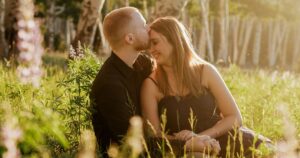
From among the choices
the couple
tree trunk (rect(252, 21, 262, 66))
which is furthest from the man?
tree trunk (rect(252, 21, 262, 66))

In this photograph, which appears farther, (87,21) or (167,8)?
(87,21)

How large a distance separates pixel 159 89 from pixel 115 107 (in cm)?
61

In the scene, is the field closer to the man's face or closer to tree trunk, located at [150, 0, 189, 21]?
the man's face

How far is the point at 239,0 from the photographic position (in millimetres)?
27688

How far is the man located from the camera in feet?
15.6

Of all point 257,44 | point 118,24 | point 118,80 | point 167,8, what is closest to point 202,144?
point 118,80

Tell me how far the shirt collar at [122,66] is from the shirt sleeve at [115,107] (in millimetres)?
167

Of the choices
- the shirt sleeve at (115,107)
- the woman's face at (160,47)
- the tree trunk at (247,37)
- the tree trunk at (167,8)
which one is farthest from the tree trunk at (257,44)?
the shirt sleeve at (115,107)

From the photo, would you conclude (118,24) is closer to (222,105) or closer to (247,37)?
(222,105)

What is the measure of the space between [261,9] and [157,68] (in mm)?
24351

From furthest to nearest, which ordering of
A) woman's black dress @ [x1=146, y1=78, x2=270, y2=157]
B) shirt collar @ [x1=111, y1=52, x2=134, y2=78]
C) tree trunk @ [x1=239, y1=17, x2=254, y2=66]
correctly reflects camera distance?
tree trunk @ [x1=239, y1=17, x2=254, y2=66] < woman's black dress @ [x1=146, y1=78, x2=270, y2=157] < shirt collar @ [x1=111, y1=52, x2=134, y2=78]

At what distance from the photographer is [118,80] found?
4844 millimetres

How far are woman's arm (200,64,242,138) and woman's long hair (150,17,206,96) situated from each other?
0.33 ft

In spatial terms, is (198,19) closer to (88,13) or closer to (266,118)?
(88,13)
